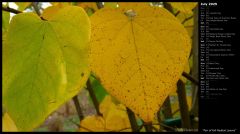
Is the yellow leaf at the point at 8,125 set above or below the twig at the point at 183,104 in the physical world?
above

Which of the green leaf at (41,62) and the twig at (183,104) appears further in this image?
the twig at (183,104)

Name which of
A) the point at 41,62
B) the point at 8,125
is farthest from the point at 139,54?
the point at 8,125

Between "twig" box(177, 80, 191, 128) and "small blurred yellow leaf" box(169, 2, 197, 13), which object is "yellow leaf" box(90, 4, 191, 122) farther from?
"twig" box(177, 80, 191, 128)

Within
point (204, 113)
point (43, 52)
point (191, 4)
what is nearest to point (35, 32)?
point (43, 52)

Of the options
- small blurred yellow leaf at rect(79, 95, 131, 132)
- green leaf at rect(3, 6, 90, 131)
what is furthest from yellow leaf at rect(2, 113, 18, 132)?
green leaf at rect(3, 6, 90, 131)

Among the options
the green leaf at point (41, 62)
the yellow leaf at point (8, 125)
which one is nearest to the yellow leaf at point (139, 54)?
the green leaf at point (41, 62)

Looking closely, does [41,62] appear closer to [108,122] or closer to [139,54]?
[139,54]

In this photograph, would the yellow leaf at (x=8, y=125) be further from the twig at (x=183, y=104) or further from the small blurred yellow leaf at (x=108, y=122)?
the twig at (x=183, y=104)
